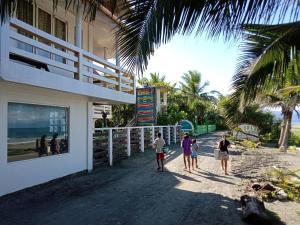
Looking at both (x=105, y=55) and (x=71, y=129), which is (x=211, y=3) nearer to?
(x=71, y=129)

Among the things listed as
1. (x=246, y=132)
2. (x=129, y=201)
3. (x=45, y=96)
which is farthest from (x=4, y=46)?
(x=246, y=132)

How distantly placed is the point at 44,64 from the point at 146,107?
15.1 m

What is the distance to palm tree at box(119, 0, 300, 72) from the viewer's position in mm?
3273

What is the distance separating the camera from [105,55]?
1675 centimetres

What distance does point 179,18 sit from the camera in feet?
11.4

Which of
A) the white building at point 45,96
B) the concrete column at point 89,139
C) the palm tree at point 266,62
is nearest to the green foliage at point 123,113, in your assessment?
the white building at point 45,96

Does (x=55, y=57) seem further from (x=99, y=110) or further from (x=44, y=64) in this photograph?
(x=99, y=110)

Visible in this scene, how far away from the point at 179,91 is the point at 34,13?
36.4 metres

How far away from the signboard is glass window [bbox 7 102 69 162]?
1311cm

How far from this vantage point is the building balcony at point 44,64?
7613mm

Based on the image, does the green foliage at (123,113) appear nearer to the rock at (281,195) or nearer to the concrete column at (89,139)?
the concrete column at (89,139)

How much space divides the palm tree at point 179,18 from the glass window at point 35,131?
6.14 meters

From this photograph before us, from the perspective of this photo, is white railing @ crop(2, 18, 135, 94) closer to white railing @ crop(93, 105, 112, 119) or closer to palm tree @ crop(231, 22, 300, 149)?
palm tree @ crop(231, 22, 300, 149)

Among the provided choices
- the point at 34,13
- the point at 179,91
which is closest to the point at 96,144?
the point at 34,13
